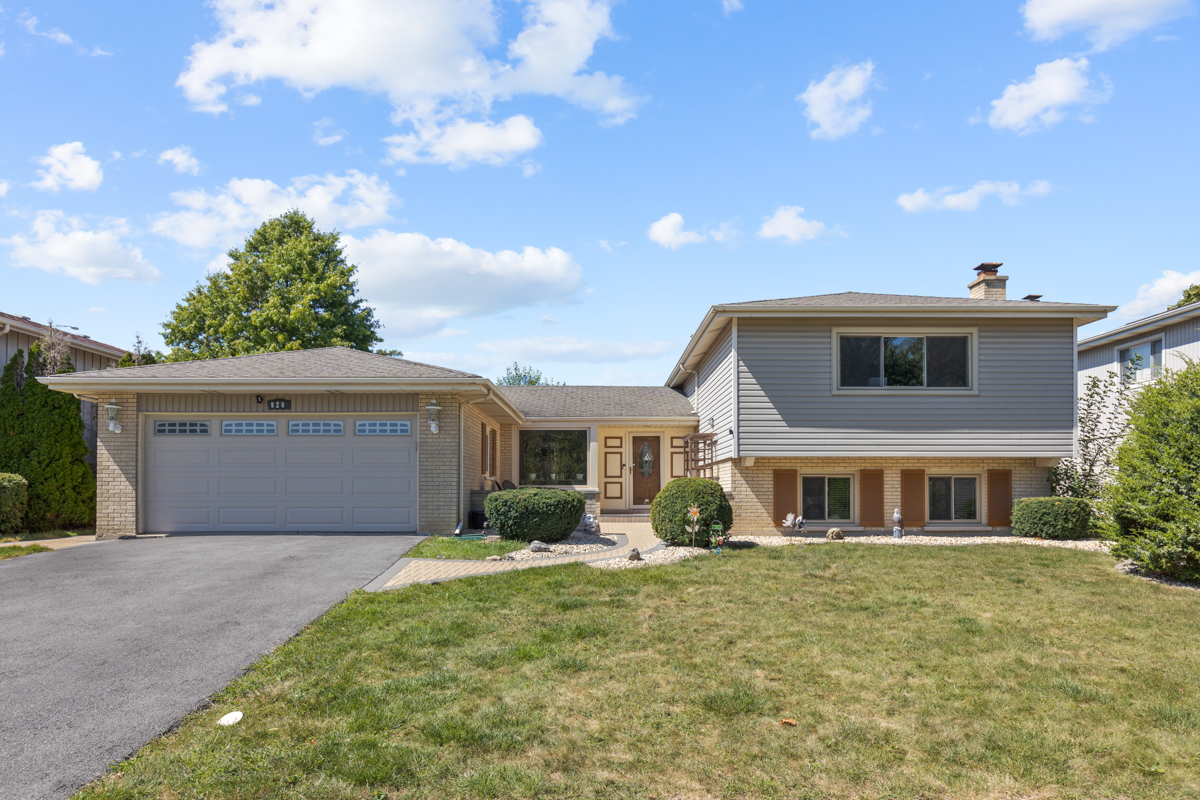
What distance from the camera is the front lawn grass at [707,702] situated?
3.53 metres

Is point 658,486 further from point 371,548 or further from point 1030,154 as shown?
point 1030,154

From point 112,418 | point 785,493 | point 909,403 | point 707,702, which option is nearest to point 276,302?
point 112,418

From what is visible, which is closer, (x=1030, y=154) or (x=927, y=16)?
(x=927, y=16)

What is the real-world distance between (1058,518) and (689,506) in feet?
23.1

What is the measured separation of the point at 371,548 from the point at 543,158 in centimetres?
755

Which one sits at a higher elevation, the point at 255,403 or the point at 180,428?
the point at 255,403

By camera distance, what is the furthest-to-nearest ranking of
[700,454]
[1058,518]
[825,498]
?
[700,454] < [825,498] < [1058,518]

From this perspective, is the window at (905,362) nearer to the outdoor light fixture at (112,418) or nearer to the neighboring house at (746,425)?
the neighboring house at (746,425)

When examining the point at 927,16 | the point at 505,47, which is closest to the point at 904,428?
the point at 927,16

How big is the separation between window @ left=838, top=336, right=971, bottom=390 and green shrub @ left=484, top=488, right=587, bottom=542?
6289 millimetres

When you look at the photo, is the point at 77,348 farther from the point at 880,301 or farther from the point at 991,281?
the point at 991,281

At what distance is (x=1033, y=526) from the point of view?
13.3 m

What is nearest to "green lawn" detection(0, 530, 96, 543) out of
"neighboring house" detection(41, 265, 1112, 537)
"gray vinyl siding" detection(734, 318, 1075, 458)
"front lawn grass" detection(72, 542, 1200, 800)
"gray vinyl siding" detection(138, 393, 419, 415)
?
"neighboring house" detection(41, 265, 1112, 537)

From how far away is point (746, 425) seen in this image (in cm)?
1395
